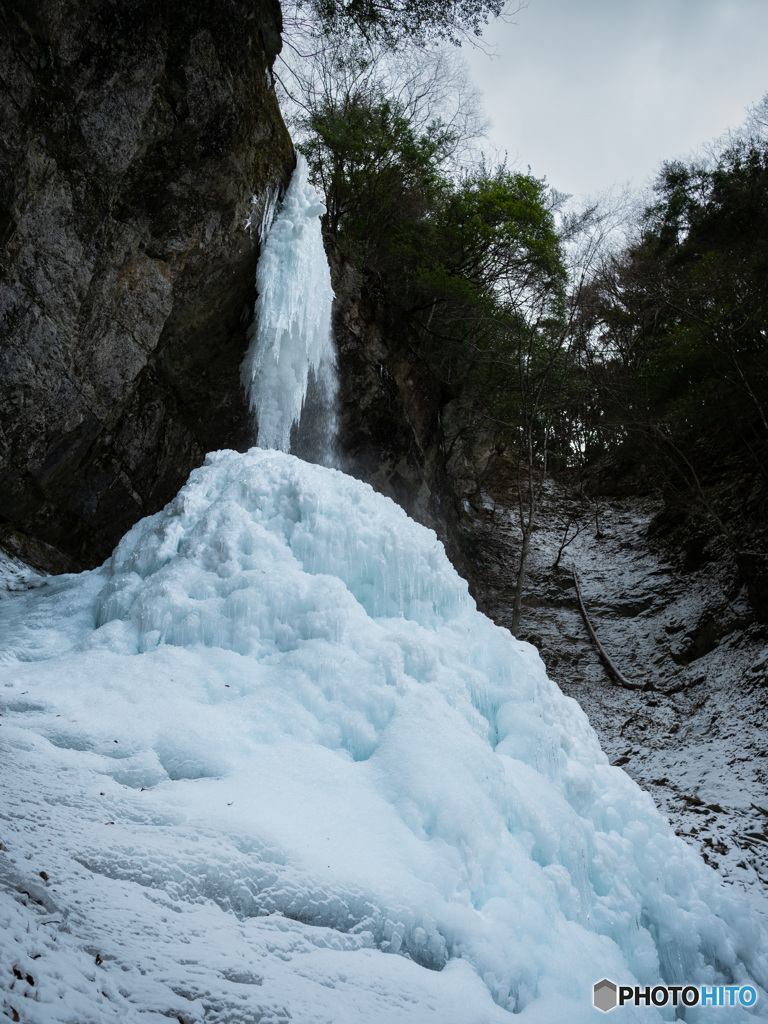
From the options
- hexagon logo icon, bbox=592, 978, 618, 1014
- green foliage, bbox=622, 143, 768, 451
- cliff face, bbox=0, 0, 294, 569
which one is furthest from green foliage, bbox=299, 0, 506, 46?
hexagon logo icon, bbox=592, 978, 618, 1014

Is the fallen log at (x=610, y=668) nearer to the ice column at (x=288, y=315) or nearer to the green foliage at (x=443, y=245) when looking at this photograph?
the green foliage at (x=443, y=245)

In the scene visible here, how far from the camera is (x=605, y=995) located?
353 cm

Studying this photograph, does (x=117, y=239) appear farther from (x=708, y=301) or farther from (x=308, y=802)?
(x=708, y=301)

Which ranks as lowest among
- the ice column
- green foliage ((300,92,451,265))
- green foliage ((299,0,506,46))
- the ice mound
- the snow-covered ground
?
the ice mound

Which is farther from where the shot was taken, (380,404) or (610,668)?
(380,404)

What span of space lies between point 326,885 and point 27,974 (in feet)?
4.83

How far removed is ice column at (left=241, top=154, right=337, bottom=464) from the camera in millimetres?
9406

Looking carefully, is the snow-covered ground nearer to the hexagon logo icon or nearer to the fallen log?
the fallen log

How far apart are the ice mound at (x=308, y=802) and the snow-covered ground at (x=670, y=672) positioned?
120 inches

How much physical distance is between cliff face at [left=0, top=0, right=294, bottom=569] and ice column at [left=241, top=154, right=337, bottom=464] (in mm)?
297

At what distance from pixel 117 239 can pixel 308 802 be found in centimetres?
679

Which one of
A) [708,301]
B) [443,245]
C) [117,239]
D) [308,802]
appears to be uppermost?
[443,245]

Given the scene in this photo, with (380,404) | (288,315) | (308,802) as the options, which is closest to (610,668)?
(380,404)

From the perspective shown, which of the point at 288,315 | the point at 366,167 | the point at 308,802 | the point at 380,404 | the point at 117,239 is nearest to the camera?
the point at 308,802
